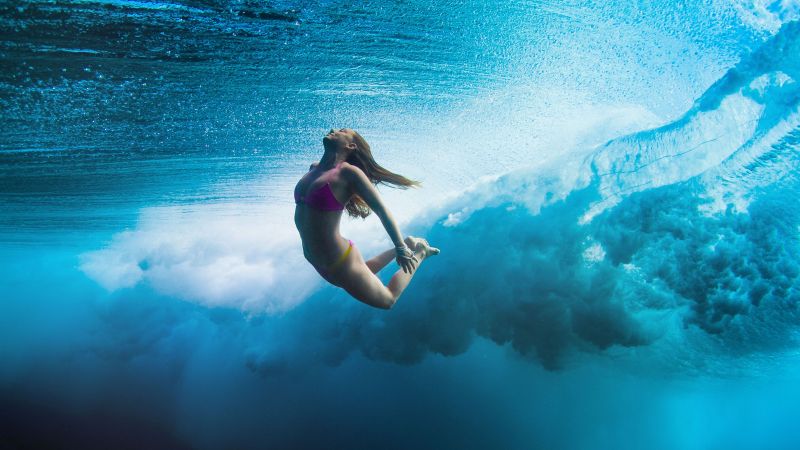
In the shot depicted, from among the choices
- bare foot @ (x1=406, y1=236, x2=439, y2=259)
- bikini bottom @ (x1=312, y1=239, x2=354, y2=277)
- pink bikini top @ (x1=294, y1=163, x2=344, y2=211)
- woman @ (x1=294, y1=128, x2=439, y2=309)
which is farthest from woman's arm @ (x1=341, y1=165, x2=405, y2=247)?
bare foot @ (x1=406, y1=236, x2=439, y2=259)

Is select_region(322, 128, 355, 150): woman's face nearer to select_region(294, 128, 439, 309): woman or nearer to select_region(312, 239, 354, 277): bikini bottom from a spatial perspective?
select_region(294, 128, 439, 309): woman

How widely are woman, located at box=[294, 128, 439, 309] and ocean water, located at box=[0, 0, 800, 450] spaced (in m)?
2.27

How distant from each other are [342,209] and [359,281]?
0.52 m

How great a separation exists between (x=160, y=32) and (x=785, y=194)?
12011 millimetres

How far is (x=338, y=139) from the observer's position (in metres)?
2.42

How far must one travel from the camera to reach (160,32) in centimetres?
404

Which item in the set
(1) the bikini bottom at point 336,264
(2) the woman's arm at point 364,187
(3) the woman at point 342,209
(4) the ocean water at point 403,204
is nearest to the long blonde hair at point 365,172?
(3) the woman at point 342,209

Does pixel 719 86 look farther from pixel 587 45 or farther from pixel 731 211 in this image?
pixel 731 211

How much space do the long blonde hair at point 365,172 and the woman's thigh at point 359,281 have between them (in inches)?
14.3

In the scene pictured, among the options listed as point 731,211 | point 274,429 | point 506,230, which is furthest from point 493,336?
point 274,429

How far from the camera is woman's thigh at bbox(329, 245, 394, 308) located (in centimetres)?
256

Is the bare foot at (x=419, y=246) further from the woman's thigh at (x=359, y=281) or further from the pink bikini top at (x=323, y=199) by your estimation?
the pink bikini top at (x=323, y=199)

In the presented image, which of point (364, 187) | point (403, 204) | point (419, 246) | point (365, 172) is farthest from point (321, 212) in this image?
point (403, 204)

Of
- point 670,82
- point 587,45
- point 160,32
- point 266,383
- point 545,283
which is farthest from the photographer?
point 266,383
